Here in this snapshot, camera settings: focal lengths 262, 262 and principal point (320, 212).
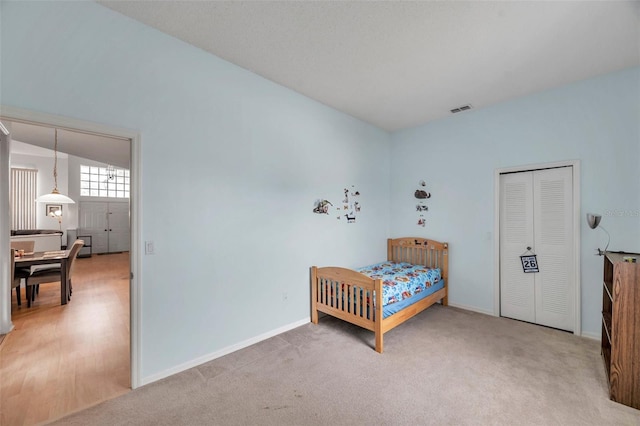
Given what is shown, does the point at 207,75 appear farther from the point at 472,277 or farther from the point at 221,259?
the point at 472,277

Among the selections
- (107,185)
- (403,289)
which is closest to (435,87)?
(403,289)

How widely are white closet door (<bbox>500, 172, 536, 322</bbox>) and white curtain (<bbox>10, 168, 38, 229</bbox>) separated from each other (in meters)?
11.0

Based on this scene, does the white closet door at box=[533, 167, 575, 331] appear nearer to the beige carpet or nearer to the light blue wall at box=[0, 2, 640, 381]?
the light blue wall at box=[0, 2, 640, 381]

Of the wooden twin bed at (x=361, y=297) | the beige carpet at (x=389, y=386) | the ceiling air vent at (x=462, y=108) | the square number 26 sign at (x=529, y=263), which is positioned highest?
the ceiling air vent at (x=462, y=108)

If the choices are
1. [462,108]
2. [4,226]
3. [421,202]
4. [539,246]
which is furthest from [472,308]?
[4,226]

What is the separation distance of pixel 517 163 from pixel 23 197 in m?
11.4

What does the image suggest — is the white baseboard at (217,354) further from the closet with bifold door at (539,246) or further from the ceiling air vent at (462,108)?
the ceiling air vent at (462,108)

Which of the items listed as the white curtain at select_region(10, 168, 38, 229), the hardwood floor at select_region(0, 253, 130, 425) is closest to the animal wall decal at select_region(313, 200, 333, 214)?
the hardwood floor at select_region(0, 253, 130, 425)

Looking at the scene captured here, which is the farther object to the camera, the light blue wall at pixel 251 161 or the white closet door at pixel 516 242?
the white closet door at pixel 516 242

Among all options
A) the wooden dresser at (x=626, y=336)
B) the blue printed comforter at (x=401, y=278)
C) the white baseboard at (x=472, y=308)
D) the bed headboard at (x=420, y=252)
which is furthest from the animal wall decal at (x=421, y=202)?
the wooden dresser at (x=626, y=336)

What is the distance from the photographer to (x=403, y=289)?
3141 mm

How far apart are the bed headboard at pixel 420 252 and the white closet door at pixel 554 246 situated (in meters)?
1.13

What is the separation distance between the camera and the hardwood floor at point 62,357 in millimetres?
1955

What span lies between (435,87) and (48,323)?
5.67 m
